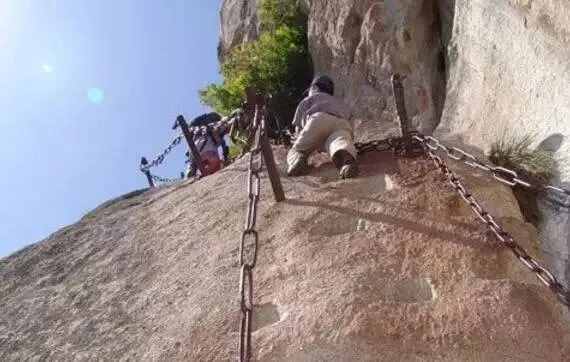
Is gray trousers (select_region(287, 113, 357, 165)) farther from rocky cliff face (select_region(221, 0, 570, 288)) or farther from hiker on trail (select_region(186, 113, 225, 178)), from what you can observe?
hiker on trail (select_region(186, 113, 225, 178))

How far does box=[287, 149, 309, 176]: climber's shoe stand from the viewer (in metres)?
7.11

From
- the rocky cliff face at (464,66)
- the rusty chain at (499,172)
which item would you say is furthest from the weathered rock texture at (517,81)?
the rusty chain at (499,172)

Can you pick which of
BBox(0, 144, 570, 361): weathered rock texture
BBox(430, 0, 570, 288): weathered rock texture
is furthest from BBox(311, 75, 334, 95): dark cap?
BBox(430, 0, 570, 288): weathered rock texture

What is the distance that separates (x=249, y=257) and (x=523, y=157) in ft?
8.42

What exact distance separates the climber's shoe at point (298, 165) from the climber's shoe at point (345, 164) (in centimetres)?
56

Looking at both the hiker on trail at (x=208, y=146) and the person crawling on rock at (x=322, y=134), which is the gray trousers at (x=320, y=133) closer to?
the person crawling on rock at (x=322, y=134)

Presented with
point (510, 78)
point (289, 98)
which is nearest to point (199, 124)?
point (289, 98)

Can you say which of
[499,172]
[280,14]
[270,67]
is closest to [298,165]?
[499,172]

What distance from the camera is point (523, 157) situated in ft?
18.6

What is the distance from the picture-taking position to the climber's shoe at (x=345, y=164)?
21.0 ft

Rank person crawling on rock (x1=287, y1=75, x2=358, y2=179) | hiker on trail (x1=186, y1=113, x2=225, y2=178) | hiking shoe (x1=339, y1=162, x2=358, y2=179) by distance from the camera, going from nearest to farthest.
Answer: hiking shoe (x1=339, y1=162, x2=358, y2=179), person crawling on rock (x1=287, y1=75, x2=358, y2=179), hiker on trail (x1=186, y1=113, x2=225, y2=178)

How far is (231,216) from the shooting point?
6359 millimetres

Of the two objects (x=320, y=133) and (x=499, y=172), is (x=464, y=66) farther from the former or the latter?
(x=499, y=172)

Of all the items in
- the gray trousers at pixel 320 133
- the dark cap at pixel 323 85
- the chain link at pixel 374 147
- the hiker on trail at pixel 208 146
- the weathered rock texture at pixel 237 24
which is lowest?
the hiker on trail at pixel 208 146
